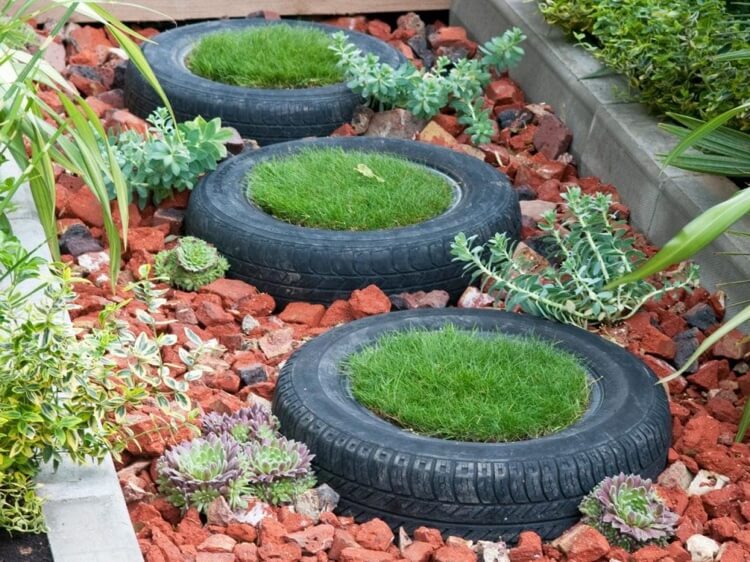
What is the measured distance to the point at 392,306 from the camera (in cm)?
447

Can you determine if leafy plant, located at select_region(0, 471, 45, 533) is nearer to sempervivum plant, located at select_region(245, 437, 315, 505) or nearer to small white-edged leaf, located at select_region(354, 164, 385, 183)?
sempervivum plant, located at select_region(245, 437, 315, 505)

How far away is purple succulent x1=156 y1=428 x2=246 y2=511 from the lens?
338cm

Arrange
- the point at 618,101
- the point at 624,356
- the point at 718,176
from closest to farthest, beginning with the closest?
the point at 624,356 → the point at 718,176 → the point at 618,101

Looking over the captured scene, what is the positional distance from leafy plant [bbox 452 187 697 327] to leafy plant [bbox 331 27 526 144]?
1.42 m

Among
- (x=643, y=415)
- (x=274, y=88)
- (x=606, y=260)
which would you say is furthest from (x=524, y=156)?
(x=643, y=415)

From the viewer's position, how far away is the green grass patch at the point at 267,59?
19.3 ft

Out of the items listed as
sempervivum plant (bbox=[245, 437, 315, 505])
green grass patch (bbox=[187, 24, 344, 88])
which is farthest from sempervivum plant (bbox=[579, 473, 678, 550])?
green grass patch (bbox=[187, 24, 344, 88])

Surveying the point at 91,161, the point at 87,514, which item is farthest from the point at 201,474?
the point at 91,161

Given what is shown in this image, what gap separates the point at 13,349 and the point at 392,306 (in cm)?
169

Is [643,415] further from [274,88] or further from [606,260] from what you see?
[274,88]

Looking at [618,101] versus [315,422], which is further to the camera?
[618,101]

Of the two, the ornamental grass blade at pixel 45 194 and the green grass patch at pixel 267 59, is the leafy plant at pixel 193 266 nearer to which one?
the ornamental grass blade at pixel 45 194

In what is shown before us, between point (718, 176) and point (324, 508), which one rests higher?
point (718, 176)

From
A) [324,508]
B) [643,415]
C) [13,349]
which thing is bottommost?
[324,508]
